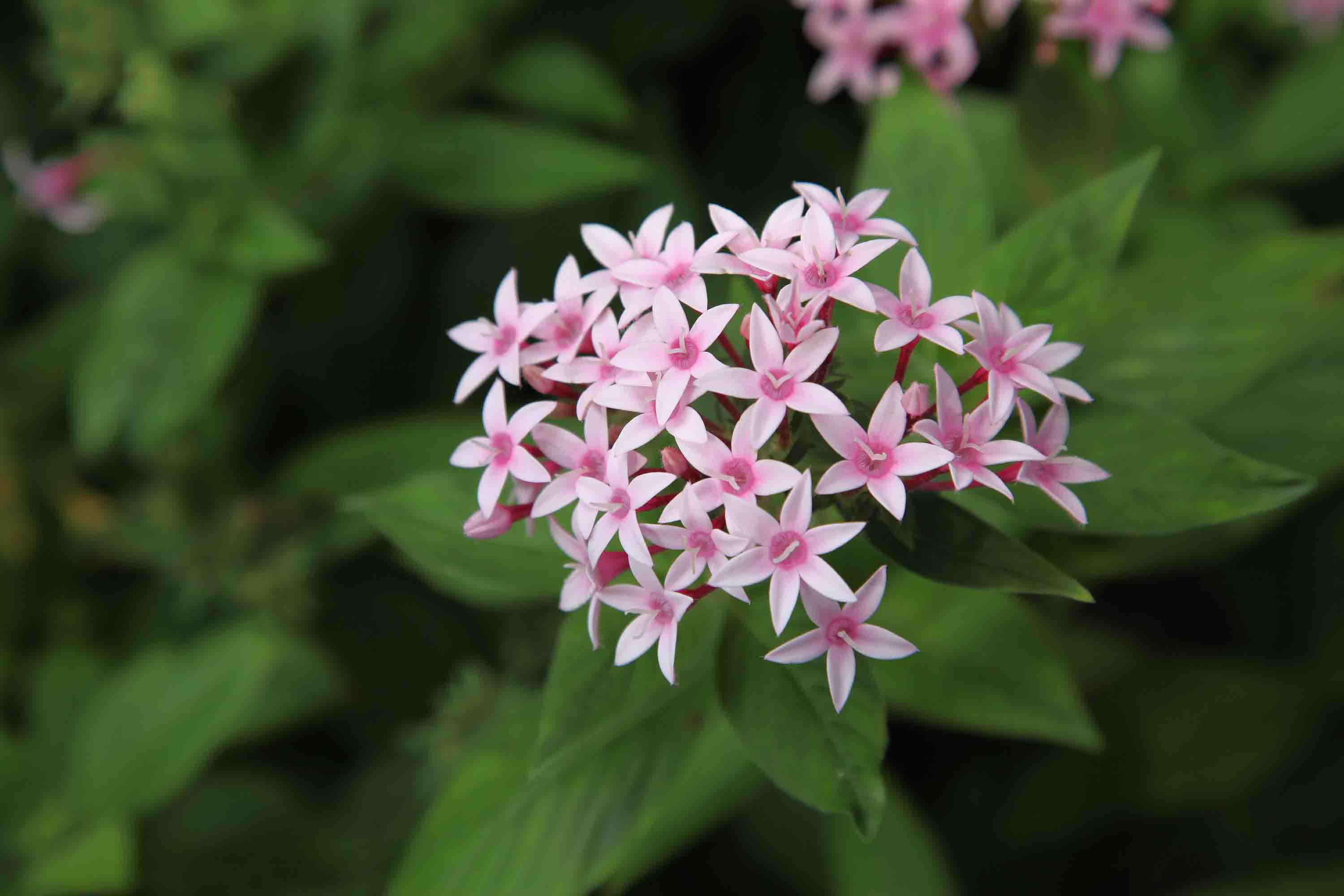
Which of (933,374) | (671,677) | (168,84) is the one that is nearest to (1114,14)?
(933,374)

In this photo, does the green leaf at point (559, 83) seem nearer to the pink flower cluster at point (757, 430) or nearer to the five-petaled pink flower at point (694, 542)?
the pink flower cluster at point (757, 430)

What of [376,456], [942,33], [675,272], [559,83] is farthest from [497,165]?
[675,272]

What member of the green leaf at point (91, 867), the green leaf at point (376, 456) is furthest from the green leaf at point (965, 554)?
the green leaf at point (91, 867)

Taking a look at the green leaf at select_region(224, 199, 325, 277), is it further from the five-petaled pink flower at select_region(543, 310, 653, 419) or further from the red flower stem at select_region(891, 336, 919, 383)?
the red flower stem at select_region(891, 336, 919, 383)

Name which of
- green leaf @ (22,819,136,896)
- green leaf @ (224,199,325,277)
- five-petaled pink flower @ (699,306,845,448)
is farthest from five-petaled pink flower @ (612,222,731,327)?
green leaf @ (22,819,136,896)

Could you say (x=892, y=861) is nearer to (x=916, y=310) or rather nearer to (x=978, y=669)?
(x=978, y=669)
